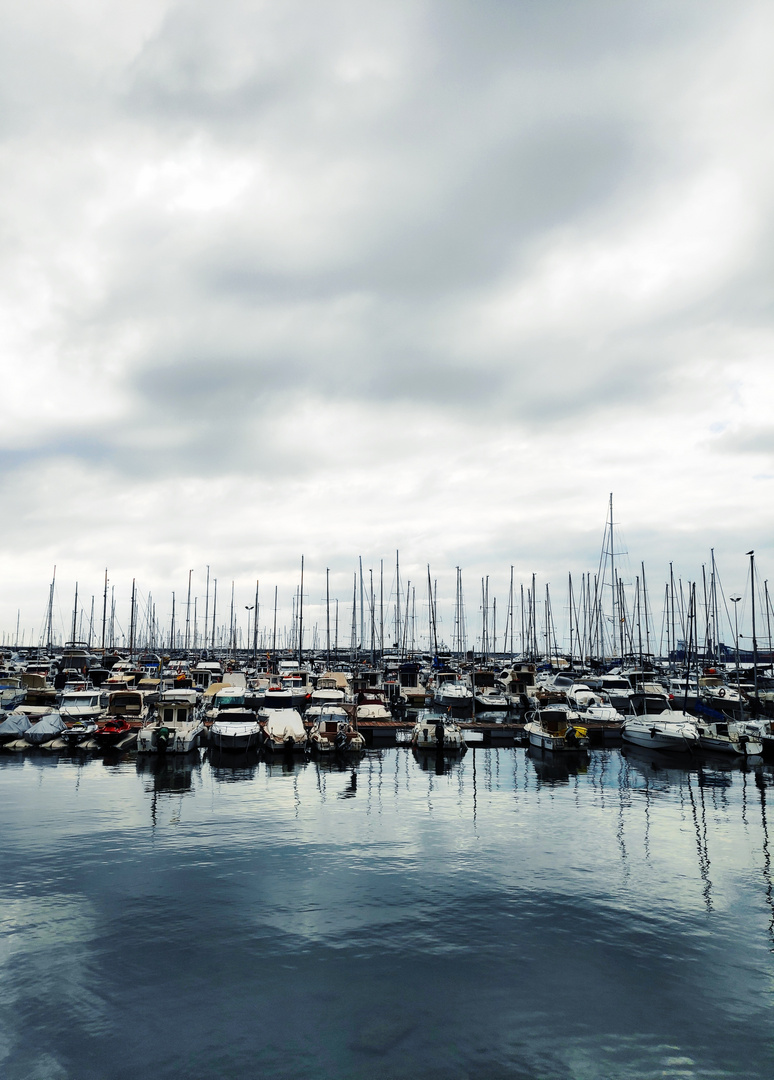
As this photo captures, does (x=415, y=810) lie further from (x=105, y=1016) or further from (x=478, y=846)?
(x=105, y=1016)

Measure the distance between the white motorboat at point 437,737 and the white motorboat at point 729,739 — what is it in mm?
19169

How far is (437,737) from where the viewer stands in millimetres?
52875

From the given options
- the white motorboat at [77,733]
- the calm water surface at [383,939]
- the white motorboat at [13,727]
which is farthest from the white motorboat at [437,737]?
the white motorboat at [13,727]

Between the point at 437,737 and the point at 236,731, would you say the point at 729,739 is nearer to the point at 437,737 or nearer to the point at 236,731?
the point at 437,737

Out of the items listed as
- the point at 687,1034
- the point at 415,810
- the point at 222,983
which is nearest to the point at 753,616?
the point at 415,810

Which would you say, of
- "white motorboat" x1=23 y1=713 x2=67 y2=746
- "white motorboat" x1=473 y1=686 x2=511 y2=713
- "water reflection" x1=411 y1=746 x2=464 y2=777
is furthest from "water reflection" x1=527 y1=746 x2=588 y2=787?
"white motorboat" x1=23 y1=713 x2=67 y2=746

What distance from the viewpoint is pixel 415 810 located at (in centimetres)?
3412

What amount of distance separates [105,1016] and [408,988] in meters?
7.10

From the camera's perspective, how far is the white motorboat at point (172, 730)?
48344 mm

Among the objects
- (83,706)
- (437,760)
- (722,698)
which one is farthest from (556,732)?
(83,706)

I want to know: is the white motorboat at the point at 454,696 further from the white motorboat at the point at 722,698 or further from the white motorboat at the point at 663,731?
the white motorboat at the point at 722,698

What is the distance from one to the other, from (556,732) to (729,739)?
12.8 meters

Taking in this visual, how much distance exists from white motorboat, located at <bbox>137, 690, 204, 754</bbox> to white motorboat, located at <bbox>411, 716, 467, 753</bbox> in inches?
700

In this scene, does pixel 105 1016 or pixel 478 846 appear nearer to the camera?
pixel 105 1016
